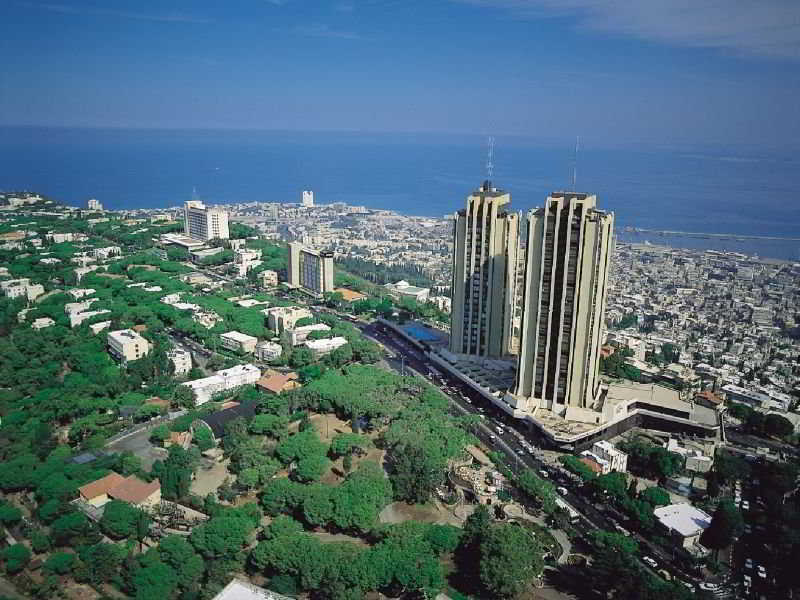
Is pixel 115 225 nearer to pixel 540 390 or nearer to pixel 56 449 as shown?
pixel 56 449

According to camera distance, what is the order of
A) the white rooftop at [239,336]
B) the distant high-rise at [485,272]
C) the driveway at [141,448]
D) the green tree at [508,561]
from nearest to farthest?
the green tree at [508,561]
the driveway at [141,448]
the distant high-rise at [485,272]
the white rooftop at [239,336]

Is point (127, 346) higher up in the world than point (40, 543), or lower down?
higher up

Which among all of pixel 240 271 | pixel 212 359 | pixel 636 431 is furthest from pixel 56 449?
pixel 240 271

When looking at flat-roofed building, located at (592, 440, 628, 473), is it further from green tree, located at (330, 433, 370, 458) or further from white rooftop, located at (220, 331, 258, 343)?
white rooftop, located at (220, 331, 258, 343)

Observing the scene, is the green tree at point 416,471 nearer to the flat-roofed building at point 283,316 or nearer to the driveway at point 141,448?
the driveway at point 141,448

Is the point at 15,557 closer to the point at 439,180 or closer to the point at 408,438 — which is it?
the point at 408,438

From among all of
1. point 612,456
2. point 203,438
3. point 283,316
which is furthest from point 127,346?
point 612,456

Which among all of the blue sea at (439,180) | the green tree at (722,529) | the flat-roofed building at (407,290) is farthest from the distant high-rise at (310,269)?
the blue sea at (439,180)
